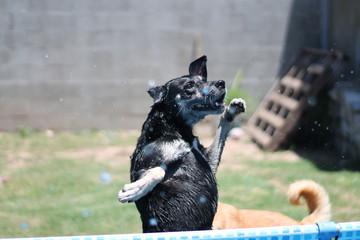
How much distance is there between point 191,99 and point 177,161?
0.33m

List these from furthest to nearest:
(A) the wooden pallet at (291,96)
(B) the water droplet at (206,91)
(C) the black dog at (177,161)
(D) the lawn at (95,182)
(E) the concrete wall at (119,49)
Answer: (E) the concrete wall at (119,49)
(A) the wooden pallet at (291,96)
(D) the lawn at (95,182)
(B) the water droplet at (206,91)
(C) the black dog at (177,161)

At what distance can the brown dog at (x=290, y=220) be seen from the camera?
138 inches

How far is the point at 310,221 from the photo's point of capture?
3.59m

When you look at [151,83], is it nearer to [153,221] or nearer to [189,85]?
[189,85]

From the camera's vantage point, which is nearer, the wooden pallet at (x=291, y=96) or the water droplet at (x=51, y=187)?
the water droplet at (x=51, y=187)

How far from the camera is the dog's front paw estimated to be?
3.04 metres

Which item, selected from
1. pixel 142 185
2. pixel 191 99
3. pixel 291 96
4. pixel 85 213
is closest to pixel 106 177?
pixel 85 213

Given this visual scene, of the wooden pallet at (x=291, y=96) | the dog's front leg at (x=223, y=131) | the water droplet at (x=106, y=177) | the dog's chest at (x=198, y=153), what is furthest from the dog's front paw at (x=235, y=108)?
the wooden pallet at (x=291, y=96)

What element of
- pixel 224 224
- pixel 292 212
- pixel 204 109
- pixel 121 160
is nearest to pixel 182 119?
pixel 204 109

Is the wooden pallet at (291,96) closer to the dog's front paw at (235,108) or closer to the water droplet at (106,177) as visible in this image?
the water droplet at (106,177)

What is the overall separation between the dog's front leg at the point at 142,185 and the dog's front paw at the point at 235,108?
614mm

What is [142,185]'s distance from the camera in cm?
254

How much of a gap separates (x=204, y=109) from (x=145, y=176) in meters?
0.53

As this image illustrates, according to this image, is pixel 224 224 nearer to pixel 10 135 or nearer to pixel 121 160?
pixel 121 160
